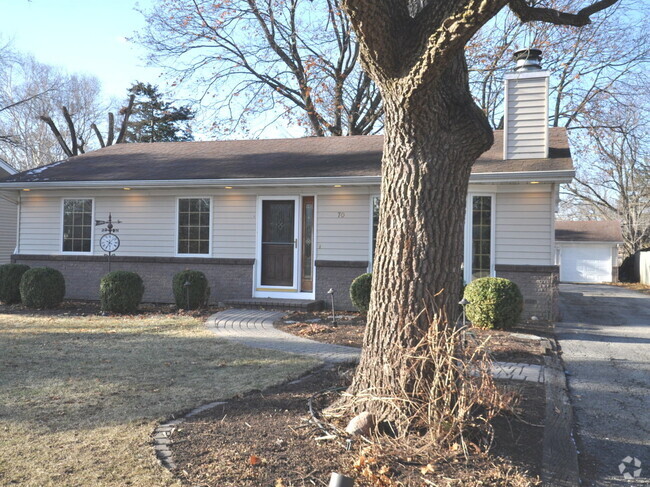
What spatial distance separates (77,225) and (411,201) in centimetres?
1121

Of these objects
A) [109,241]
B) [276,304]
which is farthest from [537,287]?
[109,241]

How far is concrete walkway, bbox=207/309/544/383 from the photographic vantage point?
593cm

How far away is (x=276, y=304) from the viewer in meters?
11.0

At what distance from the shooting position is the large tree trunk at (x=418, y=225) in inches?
147

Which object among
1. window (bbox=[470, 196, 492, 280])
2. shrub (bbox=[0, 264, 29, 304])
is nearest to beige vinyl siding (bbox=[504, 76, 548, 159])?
window (bbox=[470, 196, 492, 280])

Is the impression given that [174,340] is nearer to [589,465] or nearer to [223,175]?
[223,175]

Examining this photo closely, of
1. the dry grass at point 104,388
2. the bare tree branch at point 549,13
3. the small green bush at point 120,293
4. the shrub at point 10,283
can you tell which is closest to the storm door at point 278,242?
the small green bush at point 120,293

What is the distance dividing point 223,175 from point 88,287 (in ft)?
14.1

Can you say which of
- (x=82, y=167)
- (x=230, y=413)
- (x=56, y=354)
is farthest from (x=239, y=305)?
(x=230, y=413)

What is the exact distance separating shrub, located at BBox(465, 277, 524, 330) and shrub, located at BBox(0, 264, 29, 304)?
970 cm

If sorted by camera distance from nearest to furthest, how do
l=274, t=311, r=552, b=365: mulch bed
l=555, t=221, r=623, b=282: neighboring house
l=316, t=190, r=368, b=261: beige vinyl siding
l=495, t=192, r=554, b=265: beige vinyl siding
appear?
l=274, t=311, r=552, b=365: mulch bed, l=495, t=192, r=554, b=265: beige vinyl siding, l=316, t=190, r=368, b=261: beige vinyl siding, l=555, t=221, r=623, b=282: neighboring house

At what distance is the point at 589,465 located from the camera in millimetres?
3516

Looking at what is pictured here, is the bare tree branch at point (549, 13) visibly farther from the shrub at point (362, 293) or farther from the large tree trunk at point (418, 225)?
the shrub at point (362, 293)

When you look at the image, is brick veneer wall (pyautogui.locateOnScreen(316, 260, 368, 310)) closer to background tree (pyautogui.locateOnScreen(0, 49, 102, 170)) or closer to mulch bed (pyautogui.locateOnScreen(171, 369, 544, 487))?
mulch bed (pyautogui.locateOnScreen(171, 369, 544, 487))
